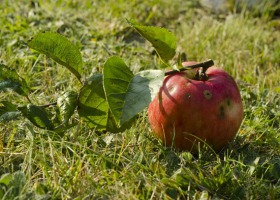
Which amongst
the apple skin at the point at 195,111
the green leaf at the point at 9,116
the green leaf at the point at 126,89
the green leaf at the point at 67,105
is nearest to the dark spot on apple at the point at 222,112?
the apple skin at the point at 195,111

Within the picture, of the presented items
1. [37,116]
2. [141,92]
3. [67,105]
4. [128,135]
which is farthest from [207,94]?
[37,116]

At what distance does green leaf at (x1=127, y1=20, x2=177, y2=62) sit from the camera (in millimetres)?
2311

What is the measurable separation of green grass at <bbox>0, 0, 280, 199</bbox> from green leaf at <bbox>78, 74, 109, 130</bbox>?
90 millimetres

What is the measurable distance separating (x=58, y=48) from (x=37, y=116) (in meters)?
0.29

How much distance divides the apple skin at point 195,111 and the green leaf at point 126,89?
0.11 metres

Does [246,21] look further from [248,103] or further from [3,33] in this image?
[3,33]

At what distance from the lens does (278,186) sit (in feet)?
7.25

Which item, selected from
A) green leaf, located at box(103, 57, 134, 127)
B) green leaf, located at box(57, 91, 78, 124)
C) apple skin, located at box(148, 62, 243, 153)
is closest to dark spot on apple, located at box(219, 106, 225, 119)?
apple skin, located at box(148, 62, 243, 153)

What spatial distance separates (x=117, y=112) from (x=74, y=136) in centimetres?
35

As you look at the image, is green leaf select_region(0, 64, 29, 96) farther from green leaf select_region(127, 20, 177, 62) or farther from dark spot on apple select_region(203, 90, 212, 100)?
dark spot on apple select_region(203, 90, 212, 100)

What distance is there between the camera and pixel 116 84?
2.25 meters

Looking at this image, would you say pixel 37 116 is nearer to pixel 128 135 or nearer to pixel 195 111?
pixel 128 135

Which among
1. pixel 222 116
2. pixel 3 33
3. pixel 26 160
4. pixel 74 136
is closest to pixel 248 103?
pixel 222 116

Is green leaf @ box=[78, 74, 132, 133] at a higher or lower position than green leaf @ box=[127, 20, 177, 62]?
lower
